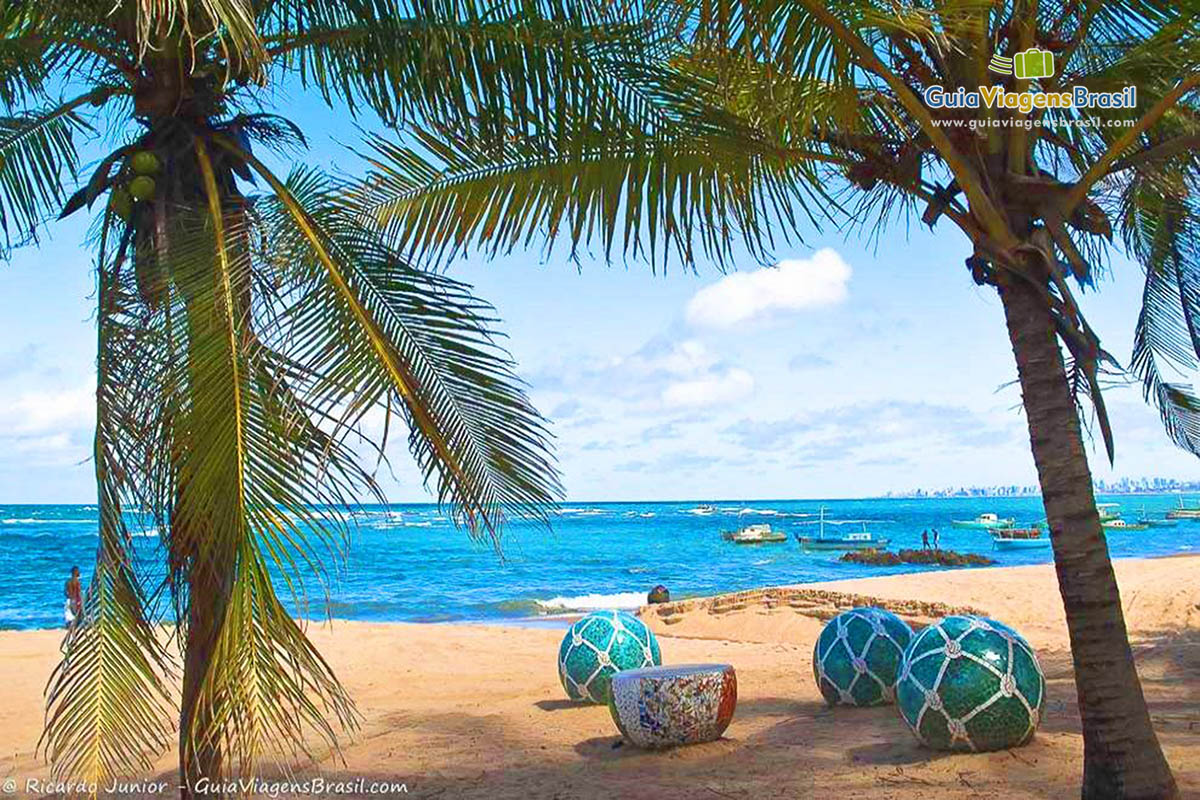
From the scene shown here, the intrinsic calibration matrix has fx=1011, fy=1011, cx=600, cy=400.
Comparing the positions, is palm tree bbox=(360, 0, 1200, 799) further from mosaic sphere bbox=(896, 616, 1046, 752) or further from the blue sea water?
the blue sea water

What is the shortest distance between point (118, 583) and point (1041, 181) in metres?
4.32

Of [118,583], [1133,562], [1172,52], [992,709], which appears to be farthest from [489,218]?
[1133,562]

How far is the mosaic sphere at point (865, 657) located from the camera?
7344mm

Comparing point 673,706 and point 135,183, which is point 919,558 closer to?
point 673,706

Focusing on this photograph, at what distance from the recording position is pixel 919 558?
38781 millimetres

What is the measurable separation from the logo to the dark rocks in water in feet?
114

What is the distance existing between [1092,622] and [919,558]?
1427 inches

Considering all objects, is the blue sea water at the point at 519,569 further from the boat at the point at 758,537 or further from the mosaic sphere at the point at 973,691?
the mosaic sphere at the point at 973,691

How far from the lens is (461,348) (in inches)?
183

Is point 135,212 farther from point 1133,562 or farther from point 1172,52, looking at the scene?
point 1133,562

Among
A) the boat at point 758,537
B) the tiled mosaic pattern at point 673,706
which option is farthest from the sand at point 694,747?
the boat at point 758,537

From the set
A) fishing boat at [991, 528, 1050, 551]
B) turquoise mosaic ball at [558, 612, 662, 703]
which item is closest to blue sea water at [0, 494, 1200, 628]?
fishing boat at [991, 528, 1050, 551]

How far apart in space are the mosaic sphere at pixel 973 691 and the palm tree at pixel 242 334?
2705mm

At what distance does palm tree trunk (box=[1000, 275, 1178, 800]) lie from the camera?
4.34 meters
